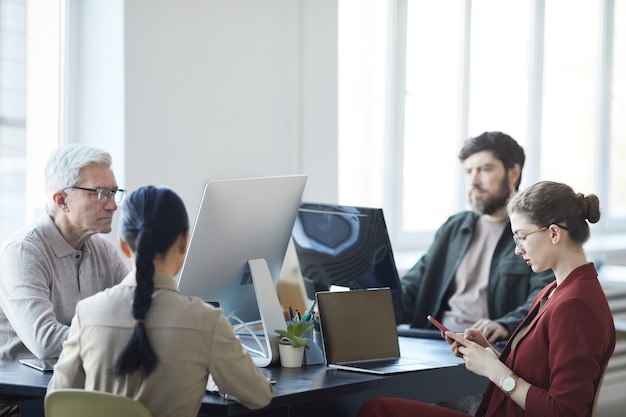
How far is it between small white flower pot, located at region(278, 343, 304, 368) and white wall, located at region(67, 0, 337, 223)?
1.35m

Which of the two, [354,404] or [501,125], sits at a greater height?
[501,125]

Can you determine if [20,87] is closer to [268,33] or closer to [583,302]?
[268,33]

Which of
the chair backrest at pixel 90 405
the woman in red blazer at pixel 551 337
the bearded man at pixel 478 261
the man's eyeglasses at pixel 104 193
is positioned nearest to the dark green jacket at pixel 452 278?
the bearded man at pixel 478 261

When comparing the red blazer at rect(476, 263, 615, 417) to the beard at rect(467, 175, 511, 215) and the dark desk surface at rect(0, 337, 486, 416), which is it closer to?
the dark desk surface at rect(0, 337, 486, 416)

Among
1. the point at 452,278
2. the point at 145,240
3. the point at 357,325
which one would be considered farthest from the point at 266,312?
the point at 452,278

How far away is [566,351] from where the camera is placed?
2.40m

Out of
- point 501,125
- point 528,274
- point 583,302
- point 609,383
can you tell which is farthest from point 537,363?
point 501,125

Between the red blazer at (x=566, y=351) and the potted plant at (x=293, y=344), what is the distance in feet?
1.82

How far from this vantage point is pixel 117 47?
3.82m

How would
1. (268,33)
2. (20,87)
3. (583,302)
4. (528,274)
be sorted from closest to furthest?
(583,302) → (528,274) → (20,87) → (268,33)

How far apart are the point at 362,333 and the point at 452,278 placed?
1.01 m

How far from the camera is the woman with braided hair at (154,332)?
213 cm

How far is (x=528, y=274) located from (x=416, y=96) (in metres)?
1.97

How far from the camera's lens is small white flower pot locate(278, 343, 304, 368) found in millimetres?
2732
